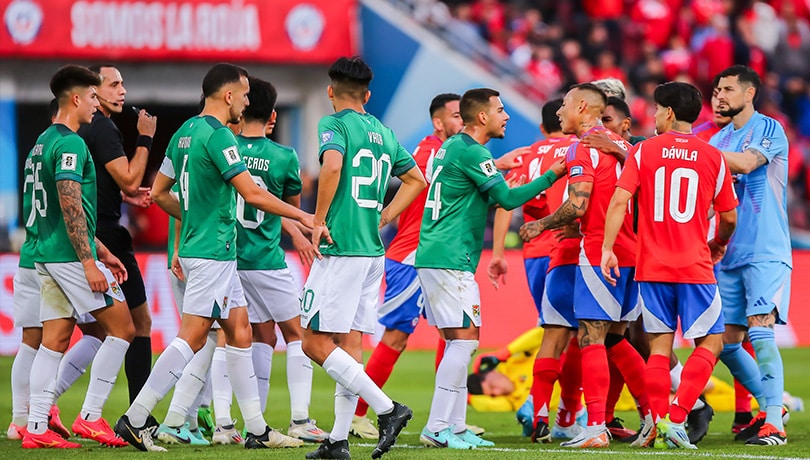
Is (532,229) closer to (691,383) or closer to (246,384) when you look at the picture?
(691,383)

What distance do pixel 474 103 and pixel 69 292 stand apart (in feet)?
10.2

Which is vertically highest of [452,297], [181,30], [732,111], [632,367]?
[181,30]

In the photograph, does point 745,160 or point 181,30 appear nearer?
point 745,160

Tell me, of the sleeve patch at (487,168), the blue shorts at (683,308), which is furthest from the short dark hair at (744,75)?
the sleeve patch at (487,168)

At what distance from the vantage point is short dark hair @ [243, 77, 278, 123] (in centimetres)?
888

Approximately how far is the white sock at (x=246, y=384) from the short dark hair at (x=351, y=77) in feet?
6.06

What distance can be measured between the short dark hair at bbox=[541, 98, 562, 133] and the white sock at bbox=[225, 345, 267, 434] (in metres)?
3.09

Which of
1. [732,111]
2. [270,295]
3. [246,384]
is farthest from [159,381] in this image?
[732,111]

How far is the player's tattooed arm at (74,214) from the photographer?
333 inches

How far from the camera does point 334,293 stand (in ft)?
25.8

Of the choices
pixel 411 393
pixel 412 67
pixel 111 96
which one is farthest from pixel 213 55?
pixel 111 96

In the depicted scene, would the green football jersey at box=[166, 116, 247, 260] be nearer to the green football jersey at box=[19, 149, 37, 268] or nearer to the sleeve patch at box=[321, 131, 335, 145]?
the sleeve patch at box=[321, 131, 335, 145]

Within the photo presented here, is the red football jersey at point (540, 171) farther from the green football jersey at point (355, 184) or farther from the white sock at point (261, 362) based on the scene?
the white sock at point (261, 362)

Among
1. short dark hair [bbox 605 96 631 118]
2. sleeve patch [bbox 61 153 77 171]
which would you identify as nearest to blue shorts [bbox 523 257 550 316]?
short dark hair [bbox 605 96 631 118]
